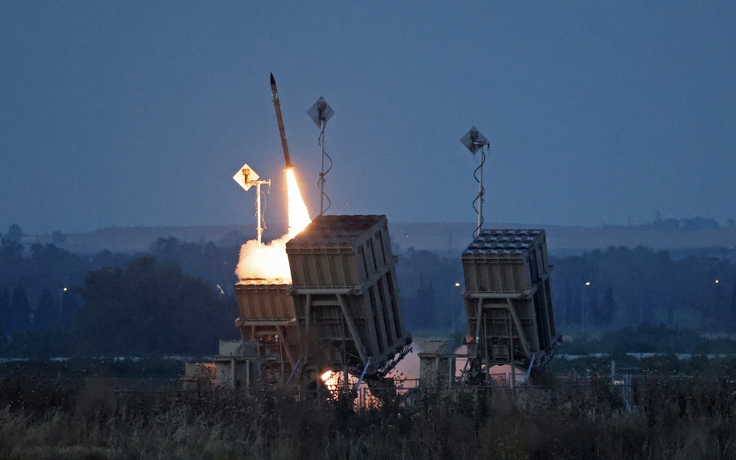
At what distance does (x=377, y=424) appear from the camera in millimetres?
26578

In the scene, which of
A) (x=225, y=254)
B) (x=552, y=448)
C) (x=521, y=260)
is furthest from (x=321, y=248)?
(x=225, y=254)

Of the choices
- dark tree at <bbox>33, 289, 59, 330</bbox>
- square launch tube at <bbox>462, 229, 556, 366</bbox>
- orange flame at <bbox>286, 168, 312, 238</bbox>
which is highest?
orange flame at <bbox>286, 168, 312, 238</bbox>

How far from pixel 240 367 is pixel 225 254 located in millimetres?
124408

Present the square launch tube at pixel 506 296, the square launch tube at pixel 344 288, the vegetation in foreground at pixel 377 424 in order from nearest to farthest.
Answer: the vegetation in foreground at pixel 377 424 → the square launch tube at pixel 344 288 → the square launch tube at pixel 506 296

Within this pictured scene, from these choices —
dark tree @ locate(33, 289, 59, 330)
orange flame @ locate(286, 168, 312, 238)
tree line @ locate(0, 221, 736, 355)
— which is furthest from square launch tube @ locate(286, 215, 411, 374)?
dark tree @ locate(33, 289, 59, 330)

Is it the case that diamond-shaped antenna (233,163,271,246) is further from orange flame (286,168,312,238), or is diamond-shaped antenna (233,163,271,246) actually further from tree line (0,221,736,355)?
tree line (0,221,736,355)

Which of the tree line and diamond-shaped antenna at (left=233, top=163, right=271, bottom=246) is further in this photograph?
the tree line

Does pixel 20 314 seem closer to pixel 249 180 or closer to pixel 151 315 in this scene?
pixel 151 315

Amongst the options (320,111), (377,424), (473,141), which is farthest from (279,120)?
(377,424)

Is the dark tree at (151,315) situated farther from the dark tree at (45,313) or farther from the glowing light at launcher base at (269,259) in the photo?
the glowing light at launcher base at (269,259)

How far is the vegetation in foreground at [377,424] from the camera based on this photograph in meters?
24.3

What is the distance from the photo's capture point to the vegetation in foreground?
2428cm

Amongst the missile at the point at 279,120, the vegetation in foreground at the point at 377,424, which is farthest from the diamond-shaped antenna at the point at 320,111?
the vegetation in foreground at the point at 377,424

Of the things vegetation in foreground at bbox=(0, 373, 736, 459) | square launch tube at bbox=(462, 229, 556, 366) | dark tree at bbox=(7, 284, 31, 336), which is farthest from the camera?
dark tree at bbox=(7, 284, 31, 336)
